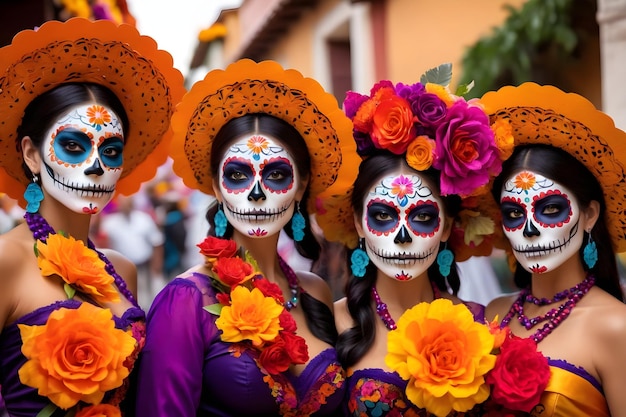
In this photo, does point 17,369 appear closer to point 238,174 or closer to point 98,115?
point 98,115

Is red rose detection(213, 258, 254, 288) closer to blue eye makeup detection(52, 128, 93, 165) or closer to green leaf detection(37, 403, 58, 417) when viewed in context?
blue eye makeup detection(52, 128, 93, 165)

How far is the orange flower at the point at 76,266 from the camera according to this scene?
9.96 feet

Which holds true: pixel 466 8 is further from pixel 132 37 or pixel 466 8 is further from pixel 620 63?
pixel 132 37

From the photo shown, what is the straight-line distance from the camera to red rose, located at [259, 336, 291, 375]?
3170 millimetres

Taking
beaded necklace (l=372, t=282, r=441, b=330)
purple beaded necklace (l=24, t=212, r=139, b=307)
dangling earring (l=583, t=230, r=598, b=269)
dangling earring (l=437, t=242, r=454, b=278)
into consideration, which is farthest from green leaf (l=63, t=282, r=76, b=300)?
dangling earring (l=583, t=230, r=598, b=269)

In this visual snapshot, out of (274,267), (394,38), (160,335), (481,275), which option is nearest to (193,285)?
(160,335)

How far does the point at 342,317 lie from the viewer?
3.66 meters

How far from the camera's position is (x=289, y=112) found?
3.51 meters

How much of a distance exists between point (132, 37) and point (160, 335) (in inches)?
47.0

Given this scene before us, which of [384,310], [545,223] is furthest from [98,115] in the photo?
[545,223]

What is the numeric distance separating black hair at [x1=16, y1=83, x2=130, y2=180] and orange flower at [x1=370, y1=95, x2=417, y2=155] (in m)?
1.12

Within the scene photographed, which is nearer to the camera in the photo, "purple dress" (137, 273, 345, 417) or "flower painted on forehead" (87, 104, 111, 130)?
"purple dress" (137, 273, 345, 417)

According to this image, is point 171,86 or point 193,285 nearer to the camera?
point 193,285

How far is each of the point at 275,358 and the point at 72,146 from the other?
1.11 metres
